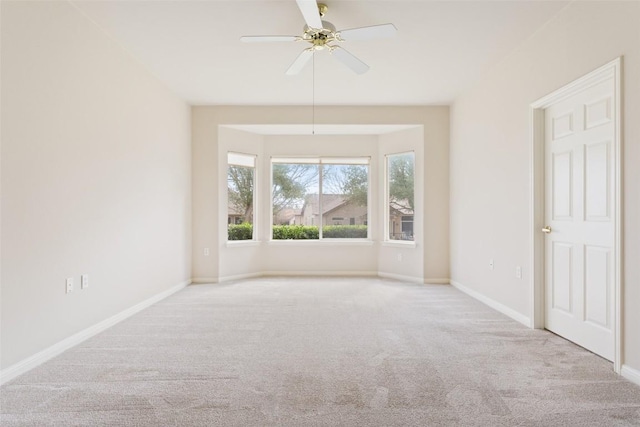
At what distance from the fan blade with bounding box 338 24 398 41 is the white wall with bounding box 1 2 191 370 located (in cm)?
219

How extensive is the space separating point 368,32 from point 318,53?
1129 millimetres

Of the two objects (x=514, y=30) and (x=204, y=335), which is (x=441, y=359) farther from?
(x=514, y=30)

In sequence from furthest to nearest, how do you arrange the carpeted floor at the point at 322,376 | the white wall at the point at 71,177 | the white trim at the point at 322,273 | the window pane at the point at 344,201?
the window pane at the point at 344,201 < the white trim at the point at 322,273 < the white wall at the point at 71,177 < the carpeted floor at the point at 322,376

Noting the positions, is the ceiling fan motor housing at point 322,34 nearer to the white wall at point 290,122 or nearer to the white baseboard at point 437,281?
the white wall at point 290,122

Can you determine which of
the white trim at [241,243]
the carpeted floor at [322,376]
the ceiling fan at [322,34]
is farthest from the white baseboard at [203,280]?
the ceiling fan at [322,34]

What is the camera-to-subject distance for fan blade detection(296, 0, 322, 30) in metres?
2.28

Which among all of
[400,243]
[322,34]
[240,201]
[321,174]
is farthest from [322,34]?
[400,243]

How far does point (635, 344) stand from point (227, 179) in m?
5.11

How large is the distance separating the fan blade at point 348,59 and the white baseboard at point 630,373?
297 cm

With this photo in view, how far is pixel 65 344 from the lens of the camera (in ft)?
9.13

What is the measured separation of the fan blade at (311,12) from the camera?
2.28 meters

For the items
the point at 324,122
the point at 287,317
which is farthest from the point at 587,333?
the point at 324,122

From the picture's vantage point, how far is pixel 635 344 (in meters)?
2.23

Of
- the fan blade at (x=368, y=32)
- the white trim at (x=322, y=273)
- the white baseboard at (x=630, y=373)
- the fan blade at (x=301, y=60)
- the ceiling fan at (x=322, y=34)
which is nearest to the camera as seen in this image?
the white baseboard at (x=630, y=373)
